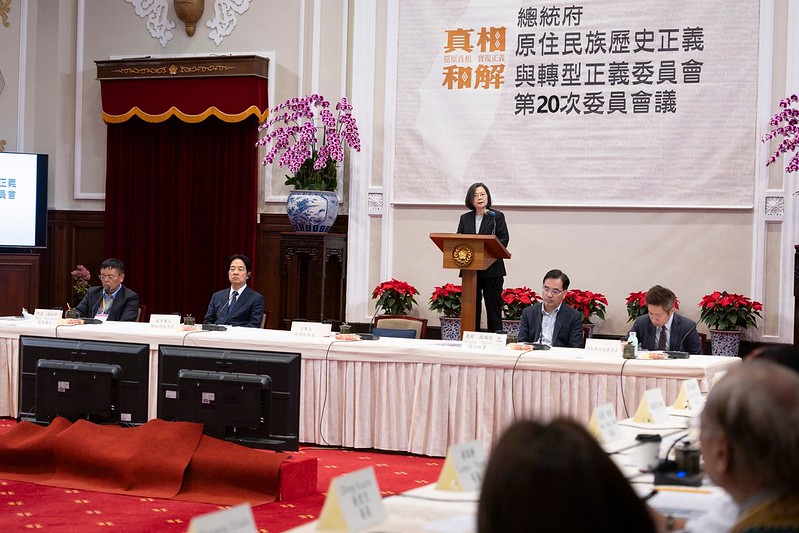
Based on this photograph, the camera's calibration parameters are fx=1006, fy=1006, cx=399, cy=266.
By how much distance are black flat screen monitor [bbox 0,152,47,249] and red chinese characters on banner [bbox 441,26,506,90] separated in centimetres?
369

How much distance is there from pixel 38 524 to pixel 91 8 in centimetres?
671

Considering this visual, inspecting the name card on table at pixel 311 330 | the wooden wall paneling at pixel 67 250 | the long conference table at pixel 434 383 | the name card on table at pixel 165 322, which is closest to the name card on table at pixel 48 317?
the long conference table at pixel 434 383

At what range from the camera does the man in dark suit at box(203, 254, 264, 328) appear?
6754 mm

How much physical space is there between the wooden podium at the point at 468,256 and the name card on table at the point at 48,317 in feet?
7.85

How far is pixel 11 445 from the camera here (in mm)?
4680

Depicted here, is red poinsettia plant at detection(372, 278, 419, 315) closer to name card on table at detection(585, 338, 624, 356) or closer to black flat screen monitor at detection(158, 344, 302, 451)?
name card on table at detection(585, 338, 624, 356)

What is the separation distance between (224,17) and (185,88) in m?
0.74

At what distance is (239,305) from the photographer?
6.76 metres

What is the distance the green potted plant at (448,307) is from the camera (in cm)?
783

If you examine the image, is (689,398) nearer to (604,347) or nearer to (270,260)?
(604,347)

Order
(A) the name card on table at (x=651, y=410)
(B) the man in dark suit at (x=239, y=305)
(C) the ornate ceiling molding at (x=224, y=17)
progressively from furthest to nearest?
1. (C) the ornate ceiling molding at (x=224, y=17)
2. (B) the man in dark suit at (x=239, y=305)
3. (A) the name card on table at (x=651, y=410)

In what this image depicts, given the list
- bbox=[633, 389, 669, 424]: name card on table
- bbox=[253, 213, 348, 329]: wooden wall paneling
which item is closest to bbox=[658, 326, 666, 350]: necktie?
bbox=[633, 389, 669, 424]: name card on table

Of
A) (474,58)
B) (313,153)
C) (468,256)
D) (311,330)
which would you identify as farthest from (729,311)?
(313,153)

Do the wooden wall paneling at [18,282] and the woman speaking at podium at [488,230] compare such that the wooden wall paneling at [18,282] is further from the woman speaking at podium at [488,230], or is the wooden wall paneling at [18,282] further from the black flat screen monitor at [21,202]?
the woman speaking at podium at [488,230]
